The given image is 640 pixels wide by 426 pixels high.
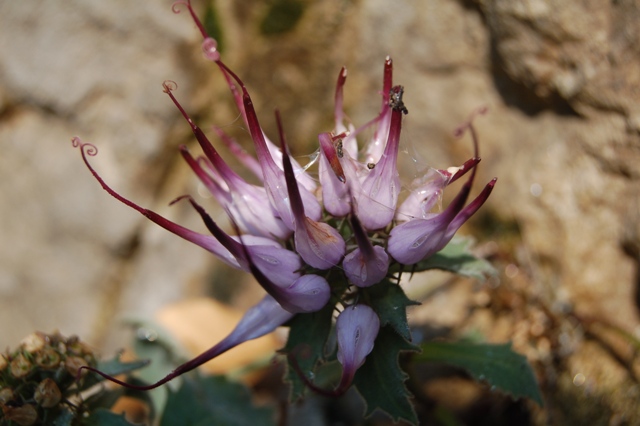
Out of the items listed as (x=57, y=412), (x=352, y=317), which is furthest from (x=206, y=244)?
(x=57, y=412)

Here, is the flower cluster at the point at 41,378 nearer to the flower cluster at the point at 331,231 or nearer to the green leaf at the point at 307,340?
the flower cluster at the point at 331,231

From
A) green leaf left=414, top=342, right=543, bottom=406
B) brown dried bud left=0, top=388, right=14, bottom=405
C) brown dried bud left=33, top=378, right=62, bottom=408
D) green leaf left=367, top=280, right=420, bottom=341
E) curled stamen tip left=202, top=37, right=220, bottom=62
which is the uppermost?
curled stamen tip left=202, top=37, right=220, bottom=62

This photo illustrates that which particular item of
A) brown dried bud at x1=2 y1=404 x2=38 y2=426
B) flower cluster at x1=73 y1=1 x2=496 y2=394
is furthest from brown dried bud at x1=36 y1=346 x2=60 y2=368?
flower cluster at x1=73 y1=1 x2=496 y2=394

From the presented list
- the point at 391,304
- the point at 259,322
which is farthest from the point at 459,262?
the point at 259,322

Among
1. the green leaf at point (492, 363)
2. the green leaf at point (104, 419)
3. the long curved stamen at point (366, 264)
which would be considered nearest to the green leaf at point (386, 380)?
the long curved stamen at point (366, 264)

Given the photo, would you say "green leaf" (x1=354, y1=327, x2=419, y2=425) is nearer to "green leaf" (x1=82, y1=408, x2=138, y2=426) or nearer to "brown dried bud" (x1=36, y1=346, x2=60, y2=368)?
"green leaf" (x1=82, y1=408, x2=138, y2=426)

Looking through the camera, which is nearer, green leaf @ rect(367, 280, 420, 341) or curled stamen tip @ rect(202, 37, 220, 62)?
green leaf @ rect(367, 280, 420, 341)
